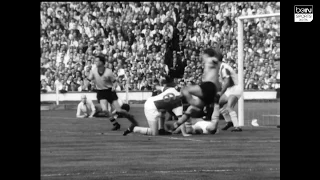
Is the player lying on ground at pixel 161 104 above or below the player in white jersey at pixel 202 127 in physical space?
above

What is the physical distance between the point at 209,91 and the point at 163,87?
41.4 inches

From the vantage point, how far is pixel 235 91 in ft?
48.3

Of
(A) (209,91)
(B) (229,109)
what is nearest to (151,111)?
(A) (209,91)

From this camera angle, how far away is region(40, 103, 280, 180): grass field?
300 inches

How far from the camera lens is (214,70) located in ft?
45.6

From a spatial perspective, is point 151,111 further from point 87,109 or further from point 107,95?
point 87,109

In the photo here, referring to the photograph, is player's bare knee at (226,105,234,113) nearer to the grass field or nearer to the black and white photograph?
the black and white photograph

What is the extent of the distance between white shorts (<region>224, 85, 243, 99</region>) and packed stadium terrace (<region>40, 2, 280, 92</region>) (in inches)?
27.3

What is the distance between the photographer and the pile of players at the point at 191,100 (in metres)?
12.4

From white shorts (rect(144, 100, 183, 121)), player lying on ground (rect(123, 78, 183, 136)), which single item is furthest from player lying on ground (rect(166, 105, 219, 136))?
white shorts (rect(144, 100, 183, 121))
